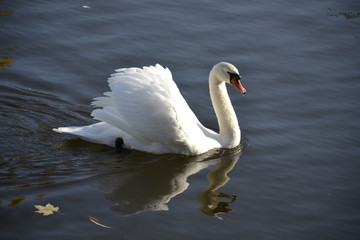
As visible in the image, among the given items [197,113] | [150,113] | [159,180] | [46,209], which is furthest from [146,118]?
[46,209]

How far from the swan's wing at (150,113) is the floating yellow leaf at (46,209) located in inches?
71.3

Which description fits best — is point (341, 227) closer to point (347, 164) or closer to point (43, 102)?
point (347, 164)

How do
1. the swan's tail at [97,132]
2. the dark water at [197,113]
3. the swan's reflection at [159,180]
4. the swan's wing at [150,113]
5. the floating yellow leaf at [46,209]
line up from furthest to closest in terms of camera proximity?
the swan's tail at [97,132]
the swan's wing at [150,113]
the swan's reflection at [159,180]
the dark water at [197,113]
the floating yellow leaf at [46,209]

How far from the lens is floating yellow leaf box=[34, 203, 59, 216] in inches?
274

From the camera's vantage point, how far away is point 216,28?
12570mm

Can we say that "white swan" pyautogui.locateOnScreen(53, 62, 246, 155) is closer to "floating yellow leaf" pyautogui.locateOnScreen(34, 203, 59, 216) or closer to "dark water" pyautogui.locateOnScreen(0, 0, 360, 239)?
"dark water" pyautogui.locateOnScreen(0, 0, 360, 239)

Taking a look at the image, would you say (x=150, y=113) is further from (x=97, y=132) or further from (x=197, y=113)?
(x=197, y=113)

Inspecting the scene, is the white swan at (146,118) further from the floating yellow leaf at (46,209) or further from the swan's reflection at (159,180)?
the floating yellow leaf at (46,209)

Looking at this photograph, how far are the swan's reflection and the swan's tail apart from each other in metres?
0.35

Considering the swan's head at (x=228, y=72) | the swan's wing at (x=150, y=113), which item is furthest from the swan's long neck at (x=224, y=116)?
the swan's wing at (x=150, y=113)

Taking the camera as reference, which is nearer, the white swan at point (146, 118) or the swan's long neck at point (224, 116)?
the white swan at point (146, 118)

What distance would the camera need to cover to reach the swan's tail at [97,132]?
28.5 ft

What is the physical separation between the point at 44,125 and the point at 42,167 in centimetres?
124

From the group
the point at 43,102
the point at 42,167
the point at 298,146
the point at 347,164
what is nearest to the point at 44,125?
the point at 43,102
